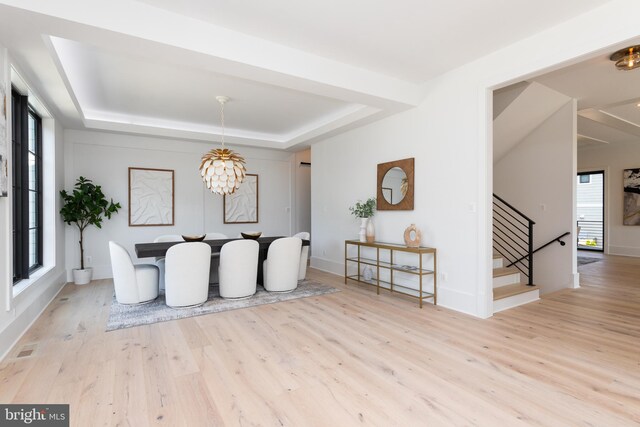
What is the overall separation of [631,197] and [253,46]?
9.64 meters

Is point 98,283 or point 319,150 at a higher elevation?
point 319,150

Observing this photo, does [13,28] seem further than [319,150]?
No

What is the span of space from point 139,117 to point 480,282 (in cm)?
565

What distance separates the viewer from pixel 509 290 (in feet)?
13.6

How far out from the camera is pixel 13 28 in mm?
2424

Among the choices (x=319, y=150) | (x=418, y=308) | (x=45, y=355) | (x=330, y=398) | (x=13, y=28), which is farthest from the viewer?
(x=319, y=150)

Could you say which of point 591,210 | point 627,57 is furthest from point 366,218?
point 591,210

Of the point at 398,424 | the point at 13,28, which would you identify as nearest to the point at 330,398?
the point at 398,424

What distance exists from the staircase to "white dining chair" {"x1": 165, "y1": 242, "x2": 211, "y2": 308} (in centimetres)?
338

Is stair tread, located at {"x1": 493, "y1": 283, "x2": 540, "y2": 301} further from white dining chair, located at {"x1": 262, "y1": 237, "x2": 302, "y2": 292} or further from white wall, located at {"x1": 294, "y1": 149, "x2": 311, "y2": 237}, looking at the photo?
white wall, located at {"x1": 294, "y1": 149, "x2": 311, "y2": 237}

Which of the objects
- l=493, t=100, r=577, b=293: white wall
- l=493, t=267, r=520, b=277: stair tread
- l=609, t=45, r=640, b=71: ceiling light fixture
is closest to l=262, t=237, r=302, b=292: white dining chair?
l=493, t=267, r=520, b=277: stair tread

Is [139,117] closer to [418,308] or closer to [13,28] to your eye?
[13,28]

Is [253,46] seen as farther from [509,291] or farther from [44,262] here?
[44,262]

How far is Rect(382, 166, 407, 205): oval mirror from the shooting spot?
4613mm
